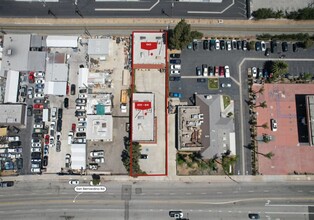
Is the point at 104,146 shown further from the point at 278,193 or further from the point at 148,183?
the point at 278,193

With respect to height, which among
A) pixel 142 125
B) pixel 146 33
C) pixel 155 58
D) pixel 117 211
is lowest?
pixel 117 211

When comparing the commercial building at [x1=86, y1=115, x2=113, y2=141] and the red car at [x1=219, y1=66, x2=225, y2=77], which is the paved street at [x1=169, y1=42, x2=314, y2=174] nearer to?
the red car at [x1=219, y1=66, x2=225, y2=77]

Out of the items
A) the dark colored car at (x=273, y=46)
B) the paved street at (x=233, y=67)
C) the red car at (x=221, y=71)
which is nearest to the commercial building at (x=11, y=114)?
the paved street at (x=233, y=67)

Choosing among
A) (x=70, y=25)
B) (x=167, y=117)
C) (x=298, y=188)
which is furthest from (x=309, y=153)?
(x=70, y=25)

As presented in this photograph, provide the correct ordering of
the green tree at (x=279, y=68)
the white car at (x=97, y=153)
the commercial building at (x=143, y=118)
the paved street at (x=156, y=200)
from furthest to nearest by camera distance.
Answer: the green tree at (x=279, y=68), the white car at (x=97, y=153), the commercial building at (x=143, y=118), the paved street at (x=156, y=200)

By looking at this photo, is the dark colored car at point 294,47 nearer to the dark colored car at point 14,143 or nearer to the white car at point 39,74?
the white car at point 39,74

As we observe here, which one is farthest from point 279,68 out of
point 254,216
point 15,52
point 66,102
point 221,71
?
point 15,52
